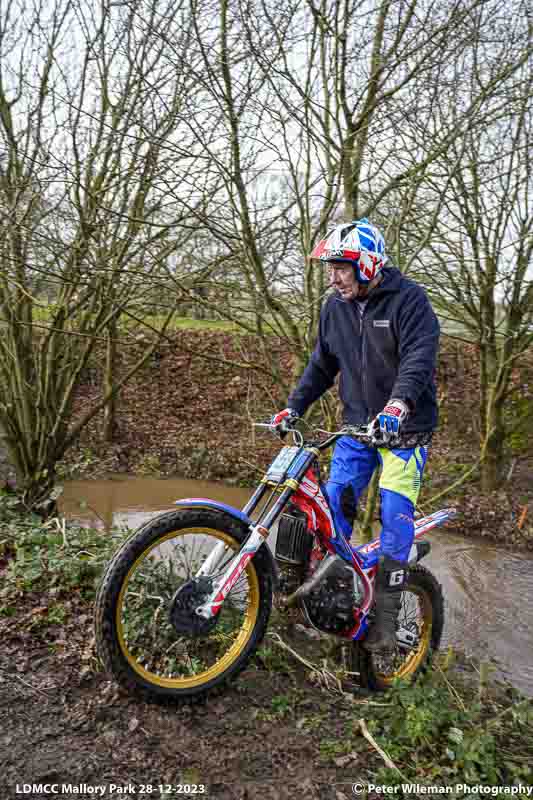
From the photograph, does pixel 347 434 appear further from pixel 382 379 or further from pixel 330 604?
pixel 330 604

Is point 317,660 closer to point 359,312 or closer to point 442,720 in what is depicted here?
point 442,720

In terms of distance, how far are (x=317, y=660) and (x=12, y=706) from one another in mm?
1679

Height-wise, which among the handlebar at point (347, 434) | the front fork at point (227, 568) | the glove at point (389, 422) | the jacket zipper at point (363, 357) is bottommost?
the front fork at point (227, 568)

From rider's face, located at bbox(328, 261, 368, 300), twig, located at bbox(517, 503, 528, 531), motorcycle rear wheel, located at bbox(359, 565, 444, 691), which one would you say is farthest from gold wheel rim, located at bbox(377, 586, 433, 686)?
twig, located at bbox(517, 503, 528, 531)

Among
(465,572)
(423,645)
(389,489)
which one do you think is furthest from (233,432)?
(389,489)

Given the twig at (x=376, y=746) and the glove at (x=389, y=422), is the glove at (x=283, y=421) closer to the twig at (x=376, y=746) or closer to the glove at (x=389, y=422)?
the glove at (x=389, y=422)

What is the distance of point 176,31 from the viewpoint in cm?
563

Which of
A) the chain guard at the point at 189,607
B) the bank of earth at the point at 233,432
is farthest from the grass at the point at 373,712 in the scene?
the bank of earth at the point at 233,432

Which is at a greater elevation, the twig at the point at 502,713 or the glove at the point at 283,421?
the glove at the point at 283,421

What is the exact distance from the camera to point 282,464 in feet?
10.6

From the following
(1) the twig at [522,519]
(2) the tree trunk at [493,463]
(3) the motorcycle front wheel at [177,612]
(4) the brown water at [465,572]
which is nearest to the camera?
(3) the motorcycle front wheel at [177,612]

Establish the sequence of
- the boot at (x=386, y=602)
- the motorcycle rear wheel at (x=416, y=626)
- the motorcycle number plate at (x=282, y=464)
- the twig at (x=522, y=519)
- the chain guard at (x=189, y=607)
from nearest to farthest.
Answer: the chain guard at (x=189, y=607) → the motorcycle number plate at (x=282, y=464) → the boot at (x=386, y=602) → the motorcycle rear wheel at (x=416, y=626) → the twig at (x=522, y=519)

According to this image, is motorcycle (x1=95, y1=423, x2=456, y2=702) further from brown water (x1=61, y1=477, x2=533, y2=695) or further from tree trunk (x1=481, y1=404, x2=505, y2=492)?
tree trunk (x1=481, y1=404, x2=505, y2=492)

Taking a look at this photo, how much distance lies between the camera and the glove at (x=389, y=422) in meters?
3.00
